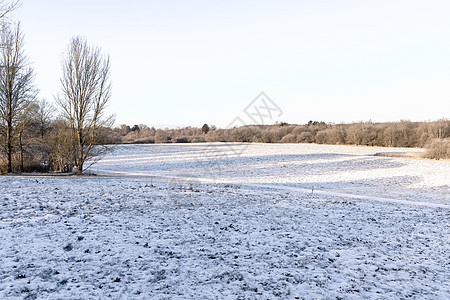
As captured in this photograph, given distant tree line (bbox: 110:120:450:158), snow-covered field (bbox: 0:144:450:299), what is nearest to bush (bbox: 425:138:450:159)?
distant tree line (bbox: 110:120:450:158)

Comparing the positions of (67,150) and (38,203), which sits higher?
(67,150)

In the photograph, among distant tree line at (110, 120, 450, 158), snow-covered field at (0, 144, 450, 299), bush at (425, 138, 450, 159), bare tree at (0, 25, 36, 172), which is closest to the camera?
snow-covered field at (0, 144, 450, 299)

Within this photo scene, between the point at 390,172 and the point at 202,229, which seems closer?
the point at 202,229

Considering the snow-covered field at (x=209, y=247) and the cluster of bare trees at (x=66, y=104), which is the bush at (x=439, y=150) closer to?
the snow-covered field at (x=209, y=247)

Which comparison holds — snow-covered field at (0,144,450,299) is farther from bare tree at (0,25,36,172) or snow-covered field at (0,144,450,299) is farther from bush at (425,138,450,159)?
bush at (425,138,450,159)

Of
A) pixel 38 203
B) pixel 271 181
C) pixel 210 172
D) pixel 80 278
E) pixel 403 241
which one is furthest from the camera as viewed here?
pixel 210 172

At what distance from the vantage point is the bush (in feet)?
129

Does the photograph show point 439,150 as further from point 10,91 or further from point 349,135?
point 10,91

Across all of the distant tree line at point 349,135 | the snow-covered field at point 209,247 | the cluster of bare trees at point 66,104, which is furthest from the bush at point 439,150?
the cluster of bare trees at point 66,104

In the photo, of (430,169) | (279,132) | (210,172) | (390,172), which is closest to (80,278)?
(210,172)

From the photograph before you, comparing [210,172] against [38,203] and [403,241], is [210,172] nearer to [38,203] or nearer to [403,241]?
[38,203]

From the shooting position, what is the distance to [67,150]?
24.1m

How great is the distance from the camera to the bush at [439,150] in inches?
1545

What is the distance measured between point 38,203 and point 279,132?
73068mm
